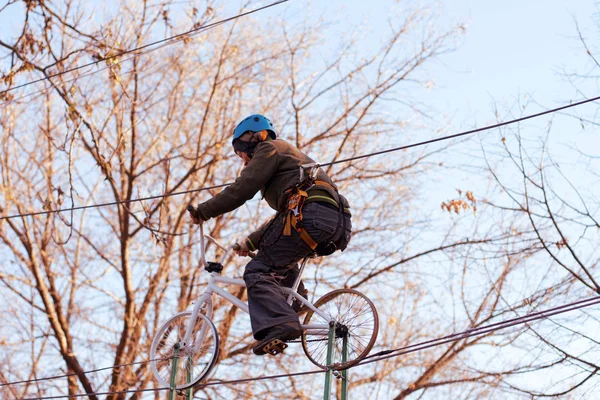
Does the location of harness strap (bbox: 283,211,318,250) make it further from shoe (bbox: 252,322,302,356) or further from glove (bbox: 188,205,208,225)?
glove (bbox: 188,205,208,225)

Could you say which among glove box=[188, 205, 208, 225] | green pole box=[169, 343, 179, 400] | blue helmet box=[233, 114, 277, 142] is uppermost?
blue helmet box=[233, 114, 277, 142]

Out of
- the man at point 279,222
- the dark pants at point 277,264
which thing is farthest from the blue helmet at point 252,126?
the dark pants at point 277,264

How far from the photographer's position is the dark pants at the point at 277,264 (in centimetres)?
590

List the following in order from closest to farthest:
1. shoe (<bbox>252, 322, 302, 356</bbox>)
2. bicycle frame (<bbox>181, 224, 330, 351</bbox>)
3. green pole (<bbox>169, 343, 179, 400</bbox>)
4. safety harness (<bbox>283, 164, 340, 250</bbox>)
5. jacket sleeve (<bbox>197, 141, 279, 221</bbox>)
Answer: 1. shoe (<bbox>252, 322, 302, 356</bbox>)
2. safety harness (<bbox>283, 164, 340, 250</bbox>)
3. jacket sleeve (<bbox>197, 141, 279, 221</bbox>)
4. bicycle frame (<bbox>181, 224, 330, 351</bbox>)
5. green pole (<bbox>169, 343, 179, 400</bbox>)

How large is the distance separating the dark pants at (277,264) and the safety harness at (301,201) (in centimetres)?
3

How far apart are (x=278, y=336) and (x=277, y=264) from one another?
535 millimetres

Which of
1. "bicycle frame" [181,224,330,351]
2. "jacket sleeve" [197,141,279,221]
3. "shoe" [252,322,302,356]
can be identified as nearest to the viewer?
"shoe" [252,322,302,356]

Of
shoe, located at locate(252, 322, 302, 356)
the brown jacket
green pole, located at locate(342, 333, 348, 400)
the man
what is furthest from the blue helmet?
green pole, located at locate(342, 333, 348, 400)

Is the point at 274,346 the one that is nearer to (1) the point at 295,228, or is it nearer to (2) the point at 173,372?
(1) the point at 295,228

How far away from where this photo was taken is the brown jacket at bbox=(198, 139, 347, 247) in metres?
6.08

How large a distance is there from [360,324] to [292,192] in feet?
3.26

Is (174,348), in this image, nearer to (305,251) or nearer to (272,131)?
(305,251)

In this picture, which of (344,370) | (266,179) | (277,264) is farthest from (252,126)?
(344,370)

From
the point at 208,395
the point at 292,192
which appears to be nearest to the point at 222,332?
the point at 208,395
